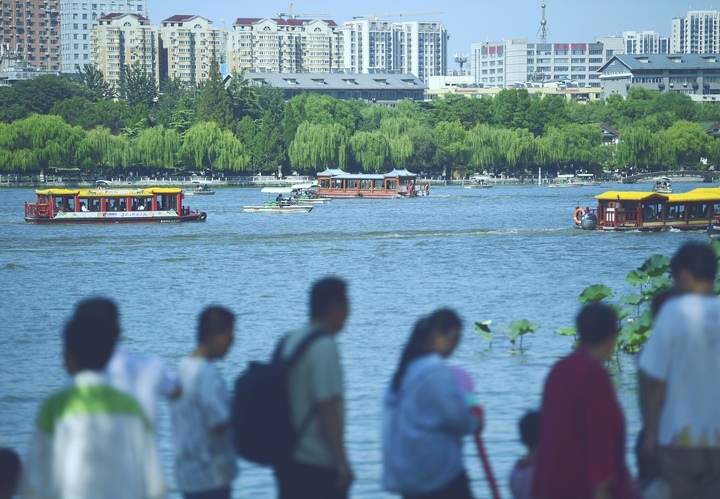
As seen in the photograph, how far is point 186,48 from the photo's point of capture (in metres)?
178

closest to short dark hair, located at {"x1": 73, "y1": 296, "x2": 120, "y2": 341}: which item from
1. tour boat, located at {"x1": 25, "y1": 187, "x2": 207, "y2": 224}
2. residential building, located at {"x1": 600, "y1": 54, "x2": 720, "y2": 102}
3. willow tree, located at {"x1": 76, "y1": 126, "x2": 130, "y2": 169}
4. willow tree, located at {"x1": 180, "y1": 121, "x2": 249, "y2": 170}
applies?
tour boat, located at {"x1": 25, "y1": 187, "x2": 207, "y2": 224}

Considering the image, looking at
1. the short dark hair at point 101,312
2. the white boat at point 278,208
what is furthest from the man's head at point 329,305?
the white boat at point 278,208

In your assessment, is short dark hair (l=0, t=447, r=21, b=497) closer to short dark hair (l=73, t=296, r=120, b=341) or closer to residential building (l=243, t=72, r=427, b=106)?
short dark hair (l=73, t=296, r=120, b=341)

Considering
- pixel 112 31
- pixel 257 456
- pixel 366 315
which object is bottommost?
pixel 366 315

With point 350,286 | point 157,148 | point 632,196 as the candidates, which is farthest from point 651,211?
point 157,148

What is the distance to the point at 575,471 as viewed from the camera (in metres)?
5.27

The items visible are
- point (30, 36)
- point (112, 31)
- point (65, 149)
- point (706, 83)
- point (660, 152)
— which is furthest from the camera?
point (30, 36)

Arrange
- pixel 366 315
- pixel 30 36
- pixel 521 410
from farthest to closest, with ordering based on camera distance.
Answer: pixel 30 36 < pixel 366 315 < pixel 521 410

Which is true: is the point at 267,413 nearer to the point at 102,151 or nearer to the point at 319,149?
the point at 102,151

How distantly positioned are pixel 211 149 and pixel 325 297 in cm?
7917

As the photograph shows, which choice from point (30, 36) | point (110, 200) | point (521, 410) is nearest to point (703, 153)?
point (110, 200)

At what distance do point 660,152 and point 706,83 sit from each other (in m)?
53.1

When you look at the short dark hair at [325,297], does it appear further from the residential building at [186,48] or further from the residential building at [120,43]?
the residential building at [186,48]

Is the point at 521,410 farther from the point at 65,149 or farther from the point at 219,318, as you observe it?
the point at 65,149
